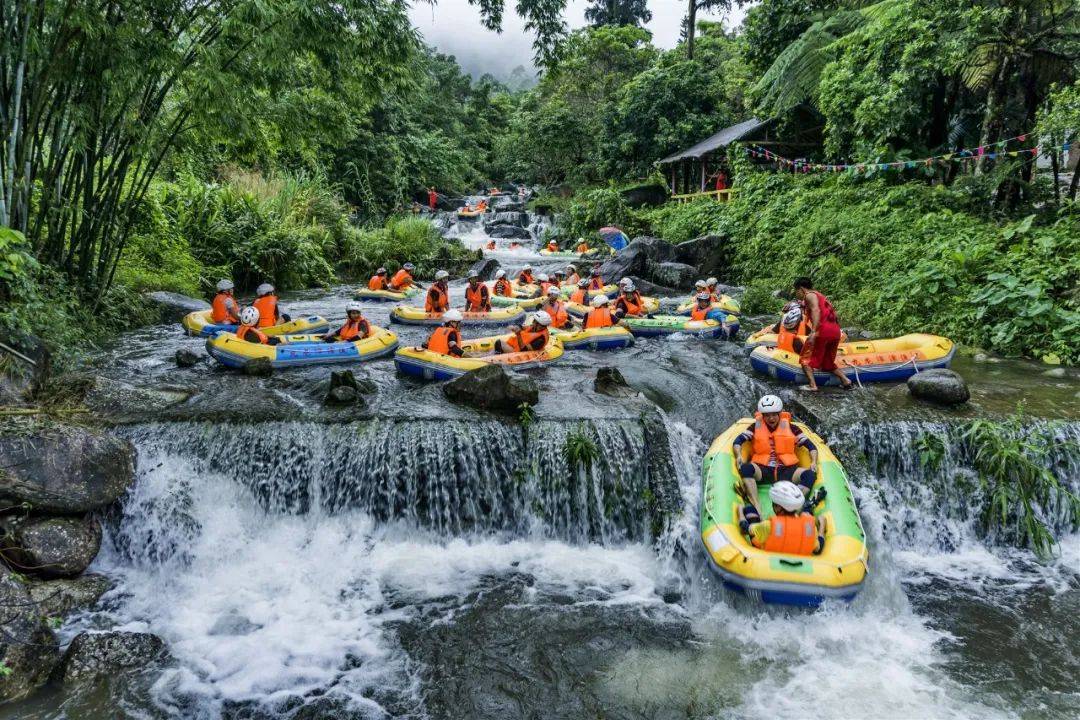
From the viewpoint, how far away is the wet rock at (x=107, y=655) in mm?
4531

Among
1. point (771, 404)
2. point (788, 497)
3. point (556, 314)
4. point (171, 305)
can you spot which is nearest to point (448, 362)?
point (556, 314)

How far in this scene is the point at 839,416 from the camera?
7.70 meters

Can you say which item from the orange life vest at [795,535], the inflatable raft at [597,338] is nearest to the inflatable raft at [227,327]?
the inflatable raft at [597,338]

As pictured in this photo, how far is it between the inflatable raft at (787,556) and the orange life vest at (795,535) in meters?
0.12

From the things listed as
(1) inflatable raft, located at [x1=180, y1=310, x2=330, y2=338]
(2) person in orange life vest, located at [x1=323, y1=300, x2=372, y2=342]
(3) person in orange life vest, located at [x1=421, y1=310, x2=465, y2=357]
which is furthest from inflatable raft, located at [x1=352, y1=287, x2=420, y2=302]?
(3) person in orange life vest, located at [x1=421, y1=310, x2=465, y2=357]

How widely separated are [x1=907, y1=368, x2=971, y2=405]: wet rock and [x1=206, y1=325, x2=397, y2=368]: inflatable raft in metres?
7.81

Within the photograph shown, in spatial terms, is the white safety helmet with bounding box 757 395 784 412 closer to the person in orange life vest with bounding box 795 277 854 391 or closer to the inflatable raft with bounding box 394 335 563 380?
the person in orange life vest with bounding box 795 277 854 391

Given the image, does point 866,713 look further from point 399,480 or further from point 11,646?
point 11,646

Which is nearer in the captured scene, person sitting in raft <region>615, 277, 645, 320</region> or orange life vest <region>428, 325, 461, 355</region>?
orange life vest <region>428, 325, 461, 355</region>

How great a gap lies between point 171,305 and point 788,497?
38.9 feet

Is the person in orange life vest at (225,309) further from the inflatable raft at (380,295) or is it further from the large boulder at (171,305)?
the inflatable raft at (380,295)

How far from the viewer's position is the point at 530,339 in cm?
1022

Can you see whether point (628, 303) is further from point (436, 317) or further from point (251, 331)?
point (251, 331)

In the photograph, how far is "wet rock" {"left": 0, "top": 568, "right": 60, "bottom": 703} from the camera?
431 cm
